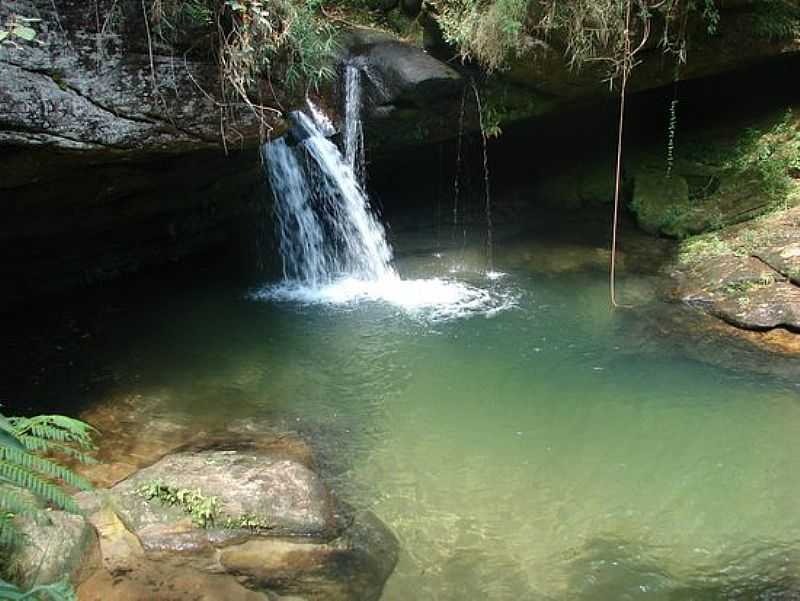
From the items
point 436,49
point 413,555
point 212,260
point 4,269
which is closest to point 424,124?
point 436,49

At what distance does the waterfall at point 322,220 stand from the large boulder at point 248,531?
3841mm

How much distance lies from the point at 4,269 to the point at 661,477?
5884 mm

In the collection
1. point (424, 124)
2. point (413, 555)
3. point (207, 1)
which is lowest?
point (413, 555)

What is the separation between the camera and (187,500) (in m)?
3.85

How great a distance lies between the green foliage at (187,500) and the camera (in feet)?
12.4

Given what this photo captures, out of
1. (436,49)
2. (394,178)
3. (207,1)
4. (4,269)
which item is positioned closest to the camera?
(207,1)

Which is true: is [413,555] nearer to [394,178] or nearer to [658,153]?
[394,178]

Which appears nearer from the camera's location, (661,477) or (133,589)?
(133,589)

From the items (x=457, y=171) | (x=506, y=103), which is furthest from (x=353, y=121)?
(x=457, y=171)

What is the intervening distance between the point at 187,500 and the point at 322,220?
182 inches

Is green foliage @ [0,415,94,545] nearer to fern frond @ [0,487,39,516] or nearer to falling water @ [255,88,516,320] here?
fern frond @ [0,487,39,516]

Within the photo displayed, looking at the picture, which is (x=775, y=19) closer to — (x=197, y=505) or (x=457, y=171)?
(x=457, y=171)

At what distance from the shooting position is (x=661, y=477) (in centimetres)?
447

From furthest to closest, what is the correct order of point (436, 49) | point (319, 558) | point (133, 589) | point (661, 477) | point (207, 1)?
point (436, 49)
point (207, 1)
point (661, 477)
point (319, 558)
point (133, 589)
